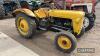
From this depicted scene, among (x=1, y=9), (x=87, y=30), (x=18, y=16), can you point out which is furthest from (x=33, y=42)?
(x=1, y=9)

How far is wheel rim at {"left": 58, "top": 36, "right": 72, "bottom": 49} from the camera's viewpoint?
14.6 ft

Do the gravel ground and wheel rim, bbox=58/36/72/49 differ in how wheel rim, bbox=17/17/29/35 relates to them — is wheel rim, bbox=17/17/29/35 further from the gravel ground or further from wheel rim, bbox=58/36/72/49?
wheel rim, bbox=58/36/72/49

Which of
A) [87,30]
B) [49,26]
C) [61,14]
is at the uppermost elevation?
[61,14]

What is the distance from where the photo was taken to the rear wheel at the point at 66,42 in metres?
4.36

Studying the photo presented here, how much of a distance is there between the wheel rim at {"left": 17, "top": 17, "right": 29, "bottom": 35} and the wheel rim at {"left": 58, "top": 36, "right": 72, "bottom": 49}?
129 cm

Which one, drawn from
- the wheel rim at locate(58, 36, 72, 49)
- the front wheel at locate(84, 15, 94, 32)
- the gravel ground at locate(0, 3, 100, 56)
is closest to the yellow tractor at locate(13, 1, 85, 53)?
the wheel rim at locate(58, 36, 72, 49)

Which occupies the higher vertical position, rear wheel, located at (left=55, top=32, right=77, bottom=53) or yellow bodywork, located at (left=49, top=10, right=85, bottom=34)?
yellow bodywork, located at (left=49, top=10, right=85, bottom=34)

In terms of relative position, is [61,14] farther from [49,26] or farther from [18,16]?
[18,16]

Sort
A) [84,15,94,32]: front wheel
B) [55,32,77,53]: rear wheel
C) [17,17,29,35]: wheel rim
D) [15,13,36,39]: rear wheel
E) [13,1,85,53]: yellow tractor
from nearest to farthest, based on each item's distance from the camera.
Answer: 1. [55,32,77,53]: rear wheel
2. [13,1,85,53]: yellow tractor
3. [15,13,36,39]: rear wheel
4. [17,17,29,35]: wheel rim
5. [84,15,94,32]: front wheel

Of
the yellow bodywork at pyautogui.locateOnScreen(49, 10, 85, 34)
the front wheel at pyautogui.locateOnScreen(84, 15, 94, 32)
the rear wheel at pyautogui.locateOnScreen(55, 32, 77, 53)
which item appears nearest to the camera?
the rear wheel at pyautogui.locateOnScreen(55, 32, 77, 53)

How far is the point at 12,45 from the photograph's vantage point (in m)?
5.04

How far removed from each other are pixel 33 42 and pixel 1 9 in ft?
12.8

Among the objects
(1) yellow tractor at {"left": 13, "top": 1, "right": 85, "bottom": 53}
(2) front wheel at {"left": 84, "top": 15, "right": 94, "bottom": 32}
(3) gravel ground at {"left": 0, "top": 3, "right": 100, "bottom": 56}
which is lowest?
(3) gravel ground at {"left": 0, "top": 3, "right": 100, "bottom": 56}

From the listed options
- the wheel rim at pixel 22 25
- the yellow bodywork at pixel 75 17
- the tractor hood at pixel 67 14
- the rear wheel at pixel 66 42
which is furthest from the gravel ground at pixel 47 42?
the tractor hood at pixel 67 14
